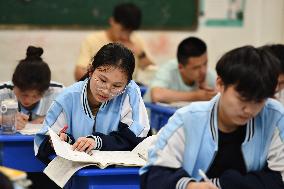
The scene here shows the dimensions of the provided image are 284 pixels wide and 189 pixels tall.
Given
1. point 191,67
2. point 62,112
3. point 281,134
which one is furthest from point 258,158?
point 191,67

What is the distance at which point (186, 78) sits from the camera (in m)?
4.30

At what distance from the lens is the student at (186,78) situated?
413cm

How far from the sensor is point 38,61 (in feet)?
10.5

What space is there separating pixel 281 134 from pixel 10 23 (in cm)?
332

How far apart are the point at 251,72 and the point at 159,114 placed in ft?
7.21

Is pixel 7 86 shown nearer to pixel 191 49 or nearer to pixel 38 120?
pixel 38 120

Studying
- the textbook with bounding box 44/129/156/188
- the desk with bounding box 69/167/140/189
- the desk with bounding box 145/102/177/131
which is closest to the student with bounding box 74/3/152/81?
the desk with bounding box 145/102/177/131

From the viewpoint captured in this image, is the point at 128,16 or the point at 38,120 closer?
the point at 38,120

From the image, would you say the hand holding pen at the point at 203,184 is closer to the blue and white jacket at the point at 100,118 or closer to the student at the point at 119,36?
the blue and white jacket at the point at 100,118

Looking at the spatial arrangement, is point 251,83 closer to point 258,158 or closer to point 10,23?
point 258,158

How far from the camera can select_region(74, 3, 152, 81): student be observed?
14.9ft

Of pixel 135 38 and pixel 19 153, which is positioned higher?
pixel 135 38

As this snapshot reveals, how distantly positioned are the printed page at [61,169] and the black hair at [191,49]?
211cm

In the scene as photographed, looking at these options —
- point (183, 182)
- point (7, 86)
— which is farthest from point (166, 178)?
point (7, 86)
